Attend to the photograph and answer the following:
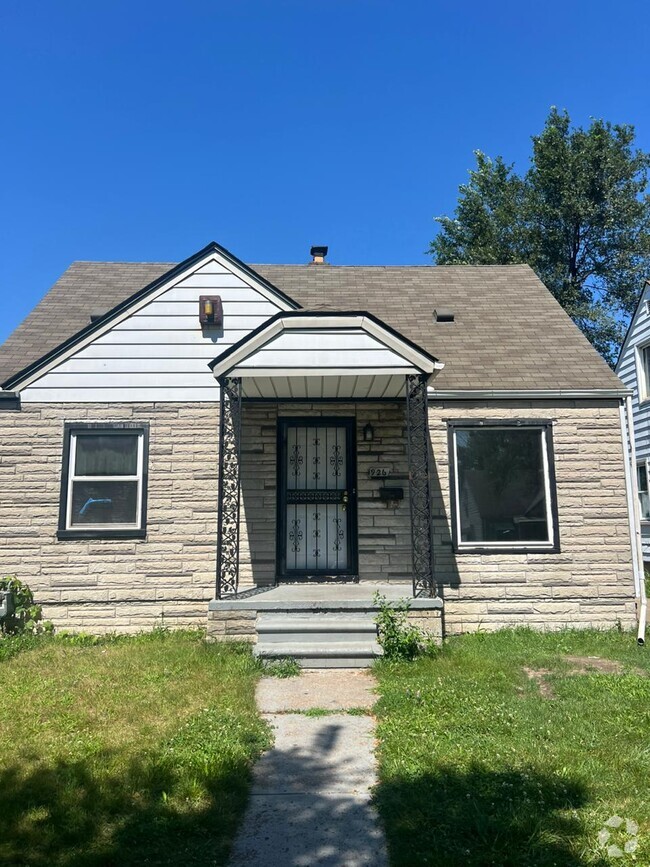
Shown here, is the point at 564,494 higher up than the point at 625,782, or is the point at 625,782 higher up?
the point at 564,494

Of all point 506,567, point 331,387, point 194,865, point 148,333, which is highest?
point 148,333

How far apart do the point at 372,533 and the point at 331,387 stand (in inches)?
78.3

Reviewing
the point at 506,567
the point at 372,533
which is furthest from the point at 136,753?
the point at 506,567

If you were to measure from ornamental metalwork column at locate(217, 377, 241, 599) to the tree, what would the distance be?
20.9m

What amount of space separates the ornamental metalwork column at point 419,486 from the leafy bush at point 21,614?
4.59m

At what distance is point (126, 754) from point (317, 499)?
4.85 meters

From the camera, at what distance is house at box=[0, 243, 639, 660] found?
8.23m

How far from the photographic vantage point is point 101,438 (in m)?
8.66

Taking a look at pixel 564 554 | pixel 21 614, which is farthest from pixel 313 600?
pixel 21 614

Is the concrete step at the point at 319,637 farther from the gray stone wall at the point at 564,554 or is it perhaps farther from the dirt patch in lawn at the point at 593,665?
the dirt patch in lawn at the point at 593,665

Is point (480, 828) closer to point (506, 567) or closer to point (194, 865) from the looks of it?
point (194, 865)

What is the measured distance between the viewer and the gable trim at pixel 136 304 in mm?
8602

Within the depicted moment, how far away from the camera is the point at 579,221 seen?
26.7m

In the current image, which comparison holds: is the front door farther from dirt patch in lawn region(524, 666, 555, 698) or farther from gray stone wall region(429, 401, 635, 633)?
dirt patch in lawn region(524, 666, 555, 698)
